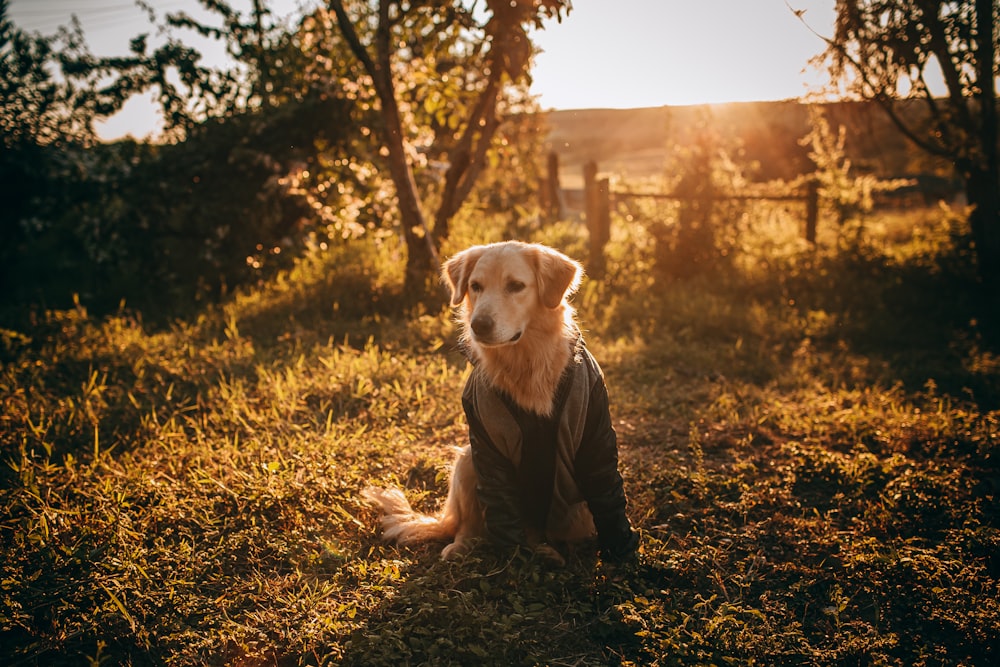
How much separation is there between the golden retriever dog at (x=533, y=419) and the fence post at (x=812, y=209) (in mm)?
6710

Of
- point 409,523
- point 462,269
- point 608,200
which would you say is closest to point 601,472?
point 409,523

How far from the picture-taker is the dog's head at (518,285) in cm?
269

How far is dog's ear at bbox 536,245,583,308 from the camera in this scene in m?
2.80

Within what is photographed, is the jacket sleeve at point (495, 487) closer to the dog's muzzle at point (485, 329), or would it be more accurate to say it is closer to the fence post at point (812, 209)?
the dog's muzzle at point (485, 329)

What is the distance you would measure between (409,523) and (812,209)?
7.43 metres

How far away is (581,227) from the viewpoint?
10562 mm

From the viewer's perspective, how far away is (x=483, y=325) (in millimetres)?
2604

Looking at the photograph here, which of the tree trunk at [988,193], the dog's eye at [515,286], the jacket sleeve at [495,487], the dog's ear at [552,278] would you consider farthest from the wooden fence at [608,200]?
the jacket sleeve at [495,487]

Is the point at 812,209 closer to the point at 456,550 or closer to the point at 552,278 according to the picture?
the point at 552,278

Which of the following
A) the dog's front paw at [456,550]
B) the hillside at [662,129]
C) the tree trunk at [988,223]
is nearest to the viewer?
the dog's front paw at [456,550]

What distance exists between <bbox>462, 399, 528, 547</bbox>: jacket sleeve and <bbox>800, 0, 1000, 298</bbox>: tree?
19.9ft

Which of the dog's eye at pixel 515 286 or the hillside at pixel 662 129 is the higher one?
the hillside at pixel 662 129

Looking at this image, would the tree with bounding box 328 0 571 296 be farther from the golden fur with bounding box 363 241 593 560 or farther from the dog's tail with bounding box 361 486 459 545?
the dog's tail with bounding box 361 486 459 545

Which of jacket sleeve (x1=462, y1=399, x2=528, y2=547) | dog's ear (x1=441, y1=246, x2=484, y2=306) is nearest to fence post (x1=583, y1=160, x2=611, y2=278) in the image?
dog's ear (x1=441, y1=246, x2=484, y2=306)
